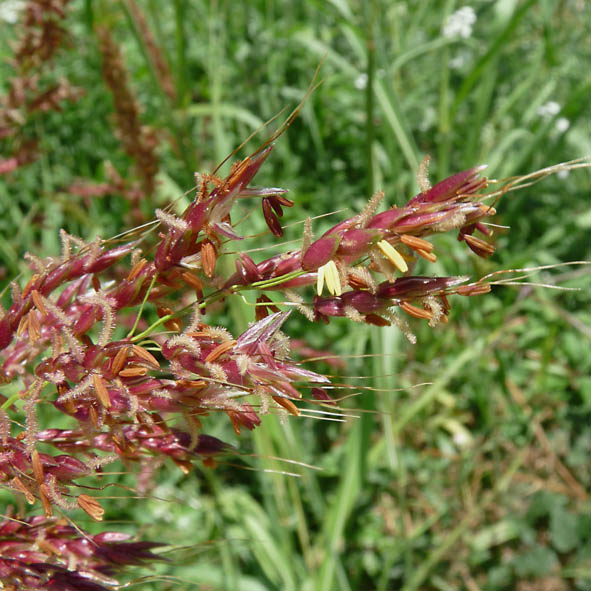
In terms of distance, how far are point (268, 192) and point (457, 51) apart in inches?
115

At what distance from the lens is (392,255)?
0.65m

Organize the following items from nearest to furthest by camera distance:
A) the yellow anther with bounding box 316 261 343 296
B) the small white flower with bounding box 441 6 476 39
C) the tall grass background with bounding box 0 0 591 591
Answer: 1. the yellow anther with bounding box 316 261 343 296
2. the tall grass background with bounding box 0 0 591 591
3. the small white flower with bounding box 441 6 476 39

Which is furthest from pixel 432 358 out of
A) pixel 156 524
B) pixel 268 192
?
pixel 268 192

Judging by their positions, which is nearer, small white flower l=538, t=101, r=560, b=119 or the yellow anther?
the yellow anther

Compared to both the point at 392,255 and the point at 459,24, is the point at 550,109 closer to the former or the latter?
the point at 459,24

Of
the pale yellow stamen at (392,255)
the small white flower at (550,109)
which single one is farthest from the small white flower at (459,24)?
the pale yellow stamen at (392,255)

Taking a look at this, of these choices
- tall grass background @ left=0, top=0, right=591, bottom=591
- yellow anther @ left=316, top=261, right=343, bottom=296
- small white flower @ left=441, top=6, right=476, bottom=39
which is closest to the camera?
yellow anther @ left=316, top=261, right=343, bottom=296

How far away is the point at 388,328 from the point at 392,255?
135 cm

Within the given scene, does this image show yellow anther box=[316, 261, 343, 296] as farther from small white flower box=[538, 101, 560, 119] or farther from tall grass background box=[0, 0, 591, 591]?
small white flower box=[538, 101, 560, 119]

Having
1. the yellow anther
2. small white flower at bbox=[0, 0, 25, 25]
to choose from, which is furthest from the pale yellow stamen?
small white flower at bbox=[0, 0, 25, 25]

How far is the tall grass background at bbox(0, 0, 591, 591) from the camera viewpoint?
192 centimetres

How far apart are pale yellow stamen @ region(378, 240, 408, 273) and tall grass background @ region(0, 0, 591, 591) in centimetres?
85

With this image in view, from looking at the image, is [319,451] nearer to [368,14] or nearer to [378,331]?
[378,331]

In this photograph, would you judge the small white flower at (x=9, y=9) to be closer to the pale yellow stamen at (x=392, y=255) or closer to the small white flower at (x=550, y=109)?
the small white flower at (x=550, y=109)
